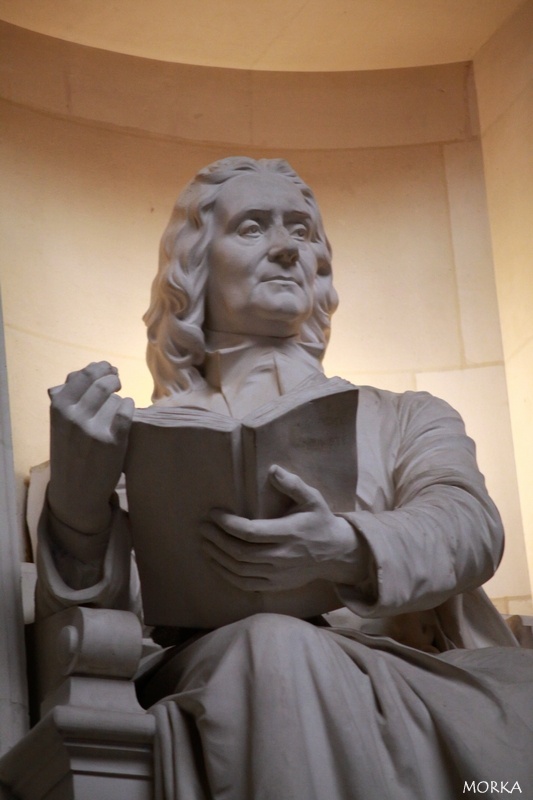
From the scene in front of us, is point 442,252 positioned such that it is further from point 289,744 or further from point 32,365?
point 289,744

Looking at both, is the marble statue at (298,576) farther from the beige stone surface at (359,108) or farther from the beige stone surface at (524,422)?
the beige stone surface at (359,108)

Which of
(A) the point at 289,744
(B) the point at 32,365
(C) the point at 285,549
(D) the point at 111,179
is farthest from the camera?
(D) the point at 111,179

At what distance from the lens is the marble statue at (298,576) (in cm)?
351

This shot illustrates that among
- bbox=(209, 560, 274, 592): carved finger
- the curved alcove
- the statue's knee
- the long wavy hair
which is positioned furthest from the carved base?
the curved alcove

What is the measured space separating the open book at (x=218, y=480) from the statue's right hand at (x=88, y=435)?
50 mm

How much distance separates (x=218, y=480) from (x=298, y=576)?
240mm

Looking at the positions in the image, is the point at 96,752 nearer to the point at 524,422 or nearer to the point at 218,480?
the point at 218,480

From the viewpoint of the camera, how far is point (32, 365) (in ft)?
17.7

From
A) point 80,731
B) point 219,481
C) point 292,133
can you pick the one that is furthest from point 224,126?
point 80,731

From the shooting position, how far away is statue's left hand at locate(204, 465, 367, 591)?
3.74 m

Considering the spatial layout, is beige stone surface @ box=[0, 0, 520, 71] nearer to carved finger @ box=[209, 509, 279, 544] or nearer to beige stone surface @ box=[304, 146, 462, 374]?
beige stone surface @ box=[304, 146, 462, 374]

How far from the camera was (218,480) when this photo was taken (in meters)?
3.78

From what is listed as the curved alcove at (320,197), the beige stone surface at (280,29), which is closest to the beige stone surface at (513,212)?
the curved alcove at (320,197)

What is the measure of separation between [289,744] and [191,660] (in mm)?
381
